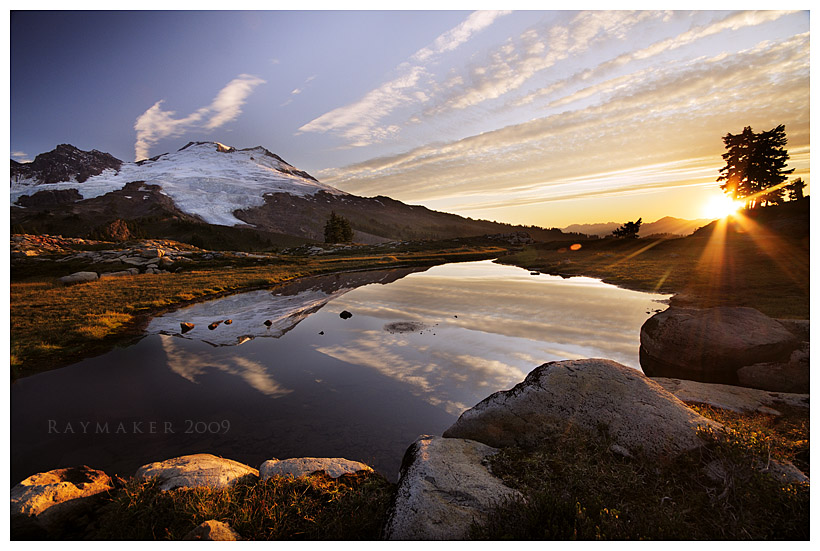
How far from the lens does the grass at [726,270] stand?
2057 cm

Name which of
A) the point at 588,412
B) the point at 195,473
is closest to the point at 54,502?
the point at 195,473

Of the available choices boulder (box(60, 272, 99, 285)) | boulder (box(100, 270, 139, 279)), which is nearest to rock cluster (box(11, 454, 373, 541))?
boulder (box(60, 272, 99, 285))

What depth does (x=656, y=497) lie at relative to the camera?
4.35 metres

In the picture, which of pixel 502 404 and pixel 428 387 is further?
pixel 428 387

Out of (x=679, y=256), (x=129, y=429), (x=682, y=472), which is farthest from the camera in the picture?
(x=679, y=256)

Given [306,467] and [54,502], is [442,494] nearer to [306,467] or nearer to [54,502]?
[306,467]

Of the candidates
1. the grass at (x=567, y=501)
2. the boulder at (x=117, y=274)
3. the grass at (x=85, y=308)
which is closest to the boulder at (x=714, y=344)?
the grass at (x=567, y=501)

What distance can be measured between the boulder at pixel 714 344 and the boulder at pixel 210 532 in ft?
44.1

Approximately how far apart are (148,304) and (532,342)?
91.7ft
